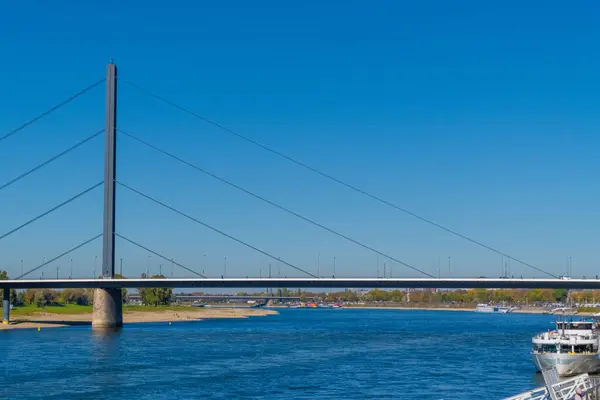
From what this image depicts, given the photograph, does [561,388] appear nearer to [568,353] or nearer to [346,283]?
[568,353]

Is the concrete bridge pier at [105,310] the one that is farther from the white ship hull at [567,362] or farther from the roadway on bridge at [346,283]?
the white ship hull at [567,362]

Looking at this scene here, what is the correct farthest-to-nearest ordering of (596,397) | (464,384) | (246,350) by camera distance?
(246,350)
(464,384)
(596,397)

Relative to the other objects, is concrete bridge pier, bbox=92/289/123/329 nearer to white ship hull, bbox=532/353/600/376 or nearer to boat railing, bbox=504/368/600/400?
white ship hull, bbox=532/353/600/376

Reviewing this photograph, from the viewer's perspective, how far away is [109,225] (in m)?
103

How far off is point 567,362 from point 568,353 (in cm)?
61

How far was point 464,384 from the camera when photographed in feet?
166

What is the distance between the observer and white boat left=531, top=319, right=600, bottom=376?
5575 cm

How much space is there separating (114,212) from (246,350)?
115ft

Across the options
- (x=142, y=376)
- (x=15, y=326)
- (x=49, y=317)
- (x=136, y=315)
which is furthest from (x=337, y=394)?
(x=136, y=315)

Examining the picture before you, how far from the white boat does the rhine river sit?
58.1 inches

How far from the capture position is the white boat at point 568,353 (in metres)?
55.8

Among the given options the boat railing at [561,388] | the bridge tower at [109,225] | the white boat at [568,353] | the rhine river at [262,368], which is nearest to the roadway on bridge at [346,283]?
the bridge tower at [109,225]

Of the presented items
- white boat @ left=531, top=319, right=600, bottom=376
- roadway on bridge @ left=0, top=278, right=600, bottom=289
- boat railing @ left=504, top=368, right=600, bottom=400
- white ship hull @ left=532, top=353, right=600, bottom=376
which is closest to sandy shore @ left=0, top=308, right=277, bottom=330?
roadway on bridge @ left=0, top=278, right=600, bottom=289

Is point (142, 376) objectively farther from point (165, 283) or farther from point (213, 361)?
point (165, 283)
